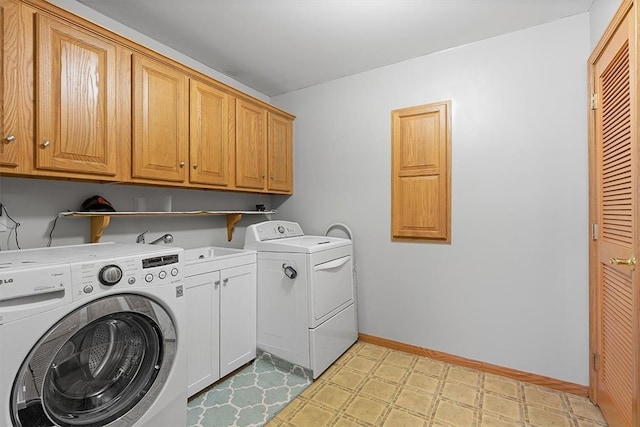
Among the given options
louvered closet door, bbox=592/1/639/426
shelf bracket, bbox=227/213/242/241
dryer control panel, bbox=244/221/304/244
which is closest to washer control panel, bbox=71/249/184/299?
dryer control panel, bbox=244/221/304/244

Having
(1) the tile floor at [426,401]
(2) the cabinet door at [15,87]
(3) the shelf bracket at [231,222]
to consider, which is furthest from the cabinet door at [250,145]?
(1) the tile floor at [426,401]

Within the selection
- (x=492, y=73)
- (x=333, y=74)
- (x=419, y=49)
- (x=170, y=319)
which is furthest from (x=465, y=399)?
(x=333, y=74)

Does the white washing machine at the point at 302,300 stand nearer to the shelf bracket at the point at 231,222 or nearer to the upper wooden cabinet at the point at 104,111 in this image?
the shelf bracket at the point at 231,222

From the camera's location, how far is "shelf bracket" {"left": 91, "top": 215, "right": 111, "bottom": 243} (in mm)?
1781

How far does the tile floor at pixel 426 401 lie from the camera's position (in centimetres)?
169

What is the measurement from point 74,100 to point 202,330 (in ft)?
4.70

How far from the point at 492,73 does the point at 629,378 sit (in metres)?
1.92

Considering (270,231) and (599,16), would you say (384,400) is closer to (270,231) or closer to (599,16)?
(270,231)

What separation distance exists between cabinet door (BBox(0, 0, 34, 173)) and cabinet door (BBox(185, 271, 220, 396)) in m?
0.98

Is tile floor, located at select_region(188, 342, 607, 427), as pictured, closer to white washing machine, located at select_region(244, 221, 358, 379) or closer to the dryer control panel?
white washing machine, located at select_region(244, 221, 358, 379)

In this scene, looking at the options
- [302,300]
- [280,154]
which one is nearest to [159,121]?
[280,154]

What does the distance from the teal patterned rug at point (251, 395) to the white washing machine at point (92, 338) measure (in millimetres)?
260

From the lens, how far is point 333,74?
8.93 feet

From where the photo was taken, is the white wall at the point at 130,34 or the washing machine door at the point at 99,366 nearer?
the washing machine door at the point at 99,366
